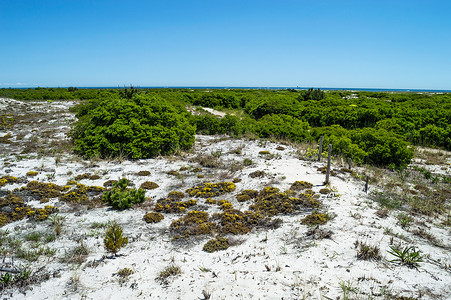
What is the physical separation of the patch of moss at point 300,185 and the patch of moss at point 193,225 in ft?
11.5

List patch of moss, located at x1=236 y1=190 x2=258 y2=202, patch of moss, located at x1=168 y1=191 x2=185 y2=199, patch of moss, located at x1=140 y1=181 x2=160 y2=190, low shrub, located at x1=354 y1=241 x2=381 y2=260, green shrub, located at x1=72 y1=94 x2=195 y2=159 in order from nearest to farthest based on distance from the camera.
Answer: low shrub, located at x1=354 y1=241 x2=381 y2=260 < patch of moss, located at x1=236 y1=190 x2=258 y2=202 < patch of moss, located at x1=168 y1=191 x2=185 y2=199 < patch of moss, located at x1=140 y1=181 x2=160 y2=190 < green shrub, located at x1=72 y1=94 x2=195 y2=159

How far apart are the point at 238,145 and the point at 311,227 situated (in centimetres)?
944

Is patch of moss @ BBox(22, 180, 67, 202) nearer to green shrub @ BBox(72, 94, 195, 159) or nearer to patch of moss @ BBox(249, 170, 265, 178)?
green shrub @ BBox(72, 94, 195, 159)

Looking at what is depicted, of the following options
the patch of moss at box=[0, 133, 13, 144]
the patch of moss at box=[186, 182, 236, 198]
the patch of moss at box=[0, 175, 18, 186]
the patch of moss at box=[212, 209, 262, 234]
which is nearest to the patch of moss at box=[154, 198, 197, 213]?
the patch of moss at box=[186, 182, 236, 198]

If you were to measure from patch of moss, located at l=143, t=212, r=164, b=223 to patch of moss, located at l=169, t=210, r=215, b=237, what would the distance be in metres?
0.56

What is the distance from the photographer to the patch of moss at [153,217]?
7248 mm

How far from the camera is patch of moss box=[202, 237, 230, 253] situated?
582cm

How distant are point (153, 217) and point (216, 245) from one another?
2.37 m

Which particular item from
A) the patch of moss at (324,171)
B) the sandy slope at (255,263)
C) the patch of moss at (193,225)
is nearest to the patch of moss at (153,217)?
the sandy slope at (255,263)

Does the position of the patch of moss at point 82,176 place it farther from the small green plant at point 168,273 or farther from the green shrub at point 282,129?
the green shrub at point 282,129

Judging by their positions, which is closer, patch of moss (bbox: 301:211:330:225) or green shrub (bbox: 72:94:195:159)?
patch of moss (bbox: 301:211:330:225)

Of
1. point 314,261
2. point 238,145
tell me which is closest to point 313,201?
point 314,261

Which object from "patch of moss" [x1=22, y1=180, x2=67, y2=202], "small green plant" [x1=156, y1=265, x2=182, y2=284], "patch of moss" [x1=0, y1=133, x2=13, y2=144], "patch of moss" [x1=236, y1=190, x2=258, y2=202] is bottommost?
"small green plant" [x1=156, y1=265, x2=182, y2=284]

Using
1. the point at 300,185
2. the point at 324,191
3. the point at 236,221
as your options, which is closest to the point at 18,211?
the point at 236,221
